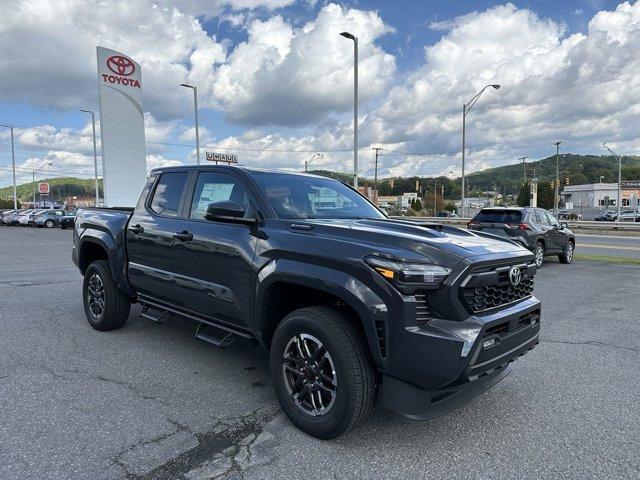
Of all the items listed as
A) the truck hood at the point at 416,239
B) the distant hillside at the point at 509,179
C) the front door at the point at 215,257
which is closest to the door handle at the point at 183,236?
the front door at the point at 215,257

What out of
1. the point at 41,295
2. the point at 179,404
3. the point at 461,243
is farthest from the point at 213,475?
the point at 41,295

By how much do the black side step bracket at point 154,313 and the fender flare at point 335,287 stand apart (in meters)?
1.74

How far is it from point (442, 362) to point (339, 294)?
0.74 m

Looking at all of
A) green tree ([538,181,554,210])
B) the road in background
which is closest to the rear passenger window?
the road in background

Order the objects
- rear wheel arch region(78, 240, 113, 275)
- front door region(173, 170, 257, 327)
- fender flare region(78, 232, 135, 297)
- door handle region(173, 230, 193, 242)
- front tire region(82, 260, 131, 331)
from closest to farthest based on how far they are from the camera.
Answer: front door region(173, 170, 257, 327) < door handle region(173, 230, 193, 242) < fender flare region(78, 232, 135, 297) < front tire region(82, 260, 131, 331) < rear wheel arch region(78, 240, 113, 275)

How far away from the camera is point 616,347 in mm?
5328

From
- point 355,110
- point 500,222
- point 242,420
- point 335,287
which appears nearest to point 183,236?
point 242,420

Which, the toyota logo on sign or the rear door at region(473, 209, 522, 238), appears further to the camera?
the toyota logo on sign

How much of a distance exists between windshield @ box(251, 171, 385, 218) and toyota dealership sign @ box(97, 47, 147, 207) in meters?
29.1

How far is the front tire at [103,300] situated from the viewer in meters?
5.45

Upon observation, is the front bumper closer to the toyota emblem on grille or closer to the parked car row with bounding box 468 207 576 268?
the toyota emblem on grille

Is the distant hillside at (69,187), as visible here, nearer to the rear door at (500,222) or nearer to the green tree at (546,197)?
the green tree at (546,197)

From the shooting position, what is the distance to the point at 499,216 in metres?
12.5

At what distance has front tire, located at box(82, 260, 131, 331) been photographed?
17.9 feet
